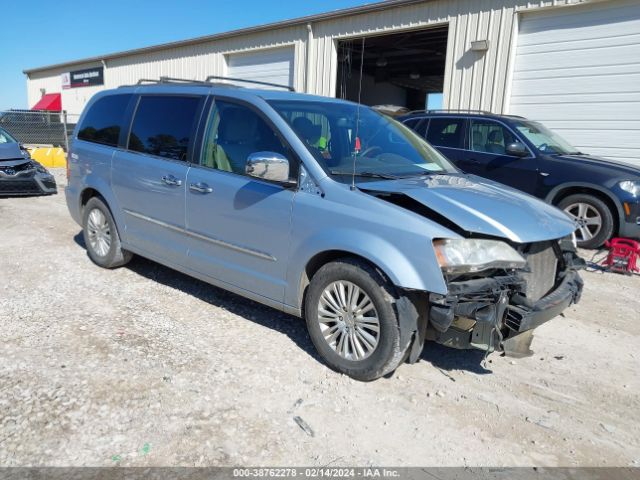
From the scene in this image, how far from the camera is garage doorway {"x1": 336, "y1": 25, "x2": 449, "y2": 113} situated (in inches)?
559

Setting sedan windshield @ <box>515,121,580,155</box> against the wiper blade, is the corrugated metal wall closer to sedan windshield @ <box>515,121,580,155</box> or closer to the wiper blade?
sedan windshield @ <box>515,121,580,155</box>

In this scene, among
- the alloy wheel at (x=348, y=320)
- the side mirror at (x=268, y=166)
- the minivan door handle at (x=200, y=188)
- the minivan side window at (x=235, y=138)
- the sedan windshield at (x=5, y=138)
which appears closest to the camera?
the alloy wheel at (x=348, y=320)

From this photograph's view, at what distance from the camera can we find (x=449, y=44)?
11.1 meters

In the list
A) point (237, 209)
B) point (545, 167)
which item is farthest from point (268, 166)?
point (545, 167)

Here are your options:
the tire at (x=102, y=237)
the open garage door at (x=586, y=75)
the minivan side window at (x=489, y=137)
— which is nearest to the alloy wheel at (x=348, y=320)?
the tire at (x=102, y=237)

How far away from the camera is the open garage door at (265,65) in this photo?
14.6 meters

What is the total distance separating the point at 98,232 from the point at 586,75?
913cm

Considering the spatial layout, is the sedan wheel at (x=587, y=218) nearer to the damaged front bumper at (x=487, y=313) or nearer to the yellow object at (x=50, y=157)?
the damaged front bumper at (x=487, y=313)

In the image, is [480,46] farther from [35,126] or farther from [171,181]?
[35,126]

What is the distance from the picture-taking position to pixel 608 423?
9.78 ft

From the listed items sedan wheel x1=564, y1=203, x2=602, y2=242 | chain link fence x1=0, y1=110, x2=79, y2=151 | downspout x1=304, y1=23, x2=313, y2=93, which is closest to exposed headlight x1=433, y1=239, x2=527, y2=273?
sedan wheel x1=564, y1=203, x2=602, y2=242

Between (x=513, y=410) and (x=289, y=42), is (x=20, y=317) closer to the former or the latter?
(x=513, y=410)

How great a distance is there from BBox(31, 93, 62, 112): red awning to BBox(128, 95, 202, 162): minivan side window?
27218 millimetres

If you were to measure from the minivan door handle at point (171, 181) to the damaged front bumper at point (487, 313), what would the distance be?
244 centimetres
